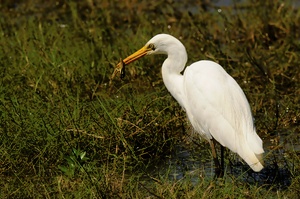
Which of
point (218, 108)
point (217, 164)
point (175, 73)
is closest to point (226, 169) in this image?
point (217, 164)

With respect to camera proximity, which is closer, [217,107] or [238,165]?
[217,107]

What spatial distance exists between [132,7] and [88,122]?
362cm

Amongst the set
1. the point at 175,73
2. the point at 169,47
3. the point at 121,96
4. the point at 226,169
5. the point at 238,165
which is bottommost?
the point at 121,96

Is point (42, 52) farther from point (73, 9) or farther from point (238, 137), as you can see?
point (238, 137)

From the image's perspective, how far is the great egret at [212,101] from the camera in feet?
17.4

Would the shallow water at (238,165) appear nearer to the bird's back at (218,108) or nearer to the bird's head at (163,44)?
the bird's back at (218,108)

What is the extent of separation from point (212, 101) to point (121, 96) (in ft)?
4.78

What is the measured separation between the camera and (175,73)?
235 inches

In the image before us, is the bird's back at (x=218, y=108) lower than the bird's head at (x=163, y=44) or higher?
lower

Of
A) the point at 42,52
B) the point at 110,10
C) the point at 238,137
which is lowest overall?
the point at 110,10

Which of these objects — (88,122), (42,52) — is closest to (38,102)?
(88,122)

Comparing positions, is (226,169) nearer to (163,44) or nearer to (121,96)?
(163,44)

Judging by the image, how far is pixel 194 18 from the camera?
875 centimetres

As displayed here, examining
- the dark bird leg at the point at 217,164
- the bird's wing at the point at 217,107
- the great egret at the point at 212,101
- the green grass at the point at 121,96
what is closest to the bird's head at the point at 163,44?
the great egret at the point at 212,101
